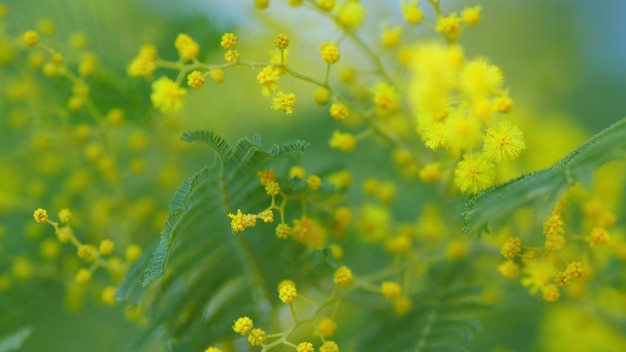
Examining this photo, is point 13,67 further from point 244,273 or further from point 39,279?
point 244,273

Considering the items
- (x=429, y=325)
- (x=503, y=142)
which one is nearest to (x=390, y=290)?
(x=429, y=325)

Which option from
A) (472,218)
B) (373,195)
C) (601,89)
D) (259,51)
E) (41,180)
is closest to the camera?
(472,218)

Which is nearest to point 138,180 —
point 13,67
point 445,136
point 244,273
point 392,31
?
point 13,67

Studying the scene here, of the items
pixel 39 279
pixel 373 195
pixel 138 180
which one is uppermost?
pixel 138 180

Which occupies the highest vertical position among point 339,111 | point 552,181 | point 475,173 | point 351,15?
point 351,15

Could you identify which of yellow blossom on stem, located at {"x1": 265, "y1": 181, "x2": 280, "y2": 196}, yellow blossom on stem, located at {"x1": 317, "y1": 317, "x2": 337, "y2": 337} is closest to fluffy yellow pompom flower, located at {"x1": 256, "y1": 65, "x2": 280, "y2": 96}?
yellow blossom on stem, located at {"x1": 265, "y1": 181, "x2": 280, "y2": 196}

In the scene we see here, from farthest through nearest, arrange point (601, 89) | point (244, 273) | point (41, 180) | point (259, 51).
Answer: point (601, 89) → point (259, 51) → point (41, 180) → point (244, 273)

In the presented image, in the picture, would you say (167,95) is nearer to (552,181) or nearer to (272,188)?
(272,188)
